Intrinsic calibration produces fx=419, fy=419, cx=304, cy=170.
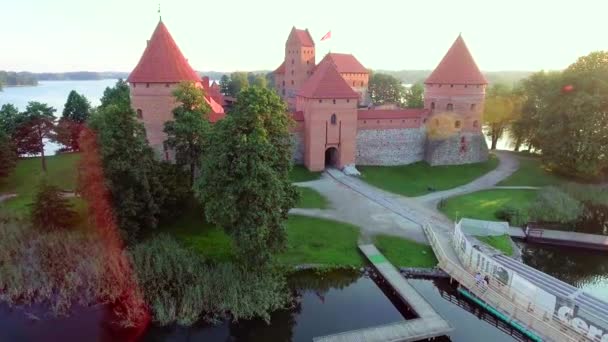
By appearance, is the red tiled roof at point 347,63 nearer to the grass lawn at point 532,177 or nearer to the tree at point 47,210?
the grass lawn at point 532,177

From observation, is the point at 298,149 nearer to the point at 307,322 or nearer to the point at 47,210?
the point at 47,210

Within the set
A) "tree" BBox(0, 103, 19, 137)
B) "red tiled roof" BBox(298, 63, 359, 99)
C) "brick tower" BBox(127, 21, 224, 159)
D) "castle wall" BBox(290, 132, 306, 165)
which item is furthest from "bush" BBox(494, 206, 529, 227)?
"tree" BBox(0, 103, 19, 137)

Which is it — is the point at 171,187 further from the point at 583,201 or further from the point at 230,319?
the point at 583,201

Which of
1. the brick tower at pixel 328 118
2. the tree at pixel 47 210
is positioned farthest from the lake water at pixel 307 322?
the brick tower at pixel 328 118

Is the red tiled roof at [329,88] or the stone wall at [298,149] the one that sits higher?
the red tiled roof at [329,88]

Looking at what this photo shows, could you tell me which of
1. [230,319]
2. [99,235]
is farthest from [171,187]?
[230,319]

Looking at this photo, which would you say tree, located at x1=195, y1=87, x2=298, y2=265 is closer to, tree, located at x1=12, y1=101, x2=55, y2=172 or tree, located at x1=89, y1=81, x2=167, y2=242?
tree, located at x1=89, y1=81, x2=167, y2=242

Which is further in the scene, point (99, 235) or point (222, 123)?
point (99, 235)

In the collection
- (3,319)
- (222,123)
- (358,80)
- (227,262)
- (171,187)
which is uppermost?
(358,80)
